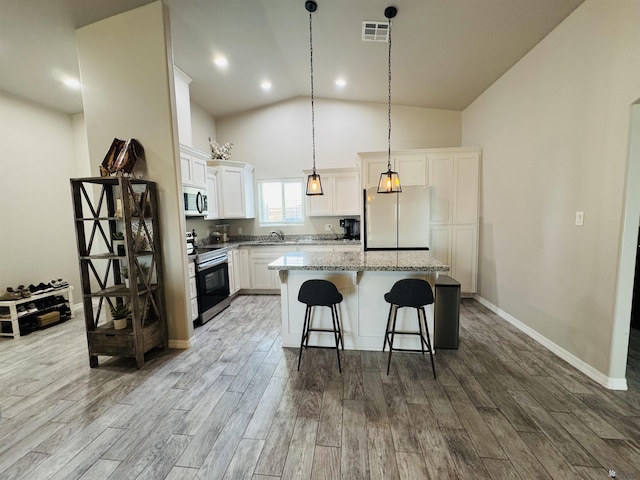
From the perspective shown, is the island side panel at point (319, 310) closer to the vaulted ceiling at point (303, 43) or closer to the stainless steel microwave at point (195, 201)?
the stainless steel microwave at point (195, 201)

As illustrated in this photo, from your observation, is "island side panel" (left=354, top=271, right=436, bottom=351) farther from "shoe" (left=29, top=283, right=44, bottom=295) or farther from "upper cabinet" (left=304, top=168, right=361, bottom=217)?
"shoe" (left=29, top=283, right=44, bottom=295)

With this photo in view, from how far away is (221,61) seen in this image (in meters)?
3.65

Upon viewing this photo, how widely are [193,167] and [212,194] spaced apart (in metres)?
0.70

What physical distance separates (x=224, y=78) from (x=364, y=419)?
183 inches

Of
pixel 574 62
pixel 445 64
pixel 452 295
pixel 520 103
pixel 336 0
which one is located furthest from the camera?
pixel 445 64

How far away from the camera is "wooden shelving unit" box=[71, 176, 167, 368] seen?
251 centimetres

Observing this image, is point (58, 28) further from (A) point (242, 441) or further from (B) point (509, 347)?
(B) point (509, 347)

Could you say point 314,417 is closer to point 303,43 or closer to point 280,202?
point 303,43

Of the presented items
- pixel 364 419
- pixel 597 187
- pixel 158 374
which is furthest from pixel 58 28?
pixel 597 187

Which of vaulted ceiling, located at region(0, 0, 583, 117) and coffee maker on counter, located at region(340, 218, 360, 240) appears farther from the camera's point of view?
coffee maker on counter, located at region(340, 218, 360, 240)

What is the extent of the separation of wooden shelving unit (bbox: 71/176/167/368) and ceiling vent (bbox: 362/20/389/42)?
8.95 feet

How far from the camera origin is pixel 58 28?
266 cm

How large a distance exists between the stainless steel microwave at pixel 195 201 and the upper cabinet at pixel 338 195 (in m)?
1.79

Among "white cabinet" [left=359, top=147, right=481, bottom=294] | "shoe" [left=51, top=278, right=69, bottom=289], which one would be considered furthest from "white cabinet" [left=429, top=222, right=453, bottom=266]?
"shoe" [left=51, top=278, right=69, bottom=289]
